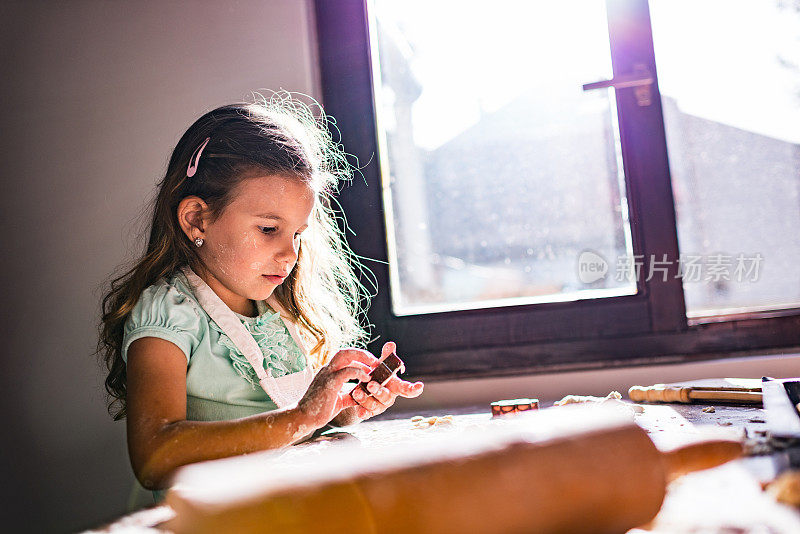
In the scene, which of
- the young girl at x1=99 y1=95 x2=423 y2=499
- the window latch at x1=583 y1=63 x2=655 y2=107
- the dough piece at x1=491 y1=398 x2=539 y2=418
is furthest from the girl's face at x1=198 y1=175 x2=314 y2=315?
the window latch at x1=583 y1=63 x2=655 y2=107

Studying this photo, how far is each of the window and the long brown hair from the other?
0.16 metres

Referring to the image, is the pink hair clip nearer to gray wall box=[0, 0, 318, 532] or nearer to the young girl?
the young girl

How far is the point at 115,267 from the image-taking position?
1.34m

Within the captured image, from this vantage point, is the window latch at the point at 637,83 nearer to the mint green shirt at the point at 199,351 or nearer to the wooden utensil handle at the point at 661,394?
the wooden utensil handle at the point at 661,394

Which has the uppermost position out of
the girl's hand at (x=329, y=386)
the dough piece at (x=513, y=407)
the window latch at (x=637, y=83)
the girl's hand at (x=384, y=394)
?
the window latch at (x=637, y=83)

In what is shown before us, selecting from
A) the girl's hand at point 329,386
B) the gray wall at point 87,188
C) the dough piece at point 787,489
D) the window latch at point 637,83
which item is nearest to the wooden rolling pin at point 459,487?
the dough piece at point 787,489

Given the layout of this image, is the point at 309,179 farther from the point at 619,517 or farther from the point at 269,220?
the point at 619,517

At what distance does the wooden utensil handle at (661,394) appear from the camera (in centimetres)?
96

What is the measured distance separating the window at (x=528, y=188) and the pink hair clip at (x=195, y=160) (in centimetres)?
44

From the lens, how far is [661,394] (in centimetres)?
100

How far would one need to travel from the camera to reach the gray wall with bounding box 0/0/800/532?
1274 mm

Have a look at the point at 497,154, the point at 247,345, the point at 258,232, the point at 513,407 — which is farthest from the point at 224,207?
the point at 497,154

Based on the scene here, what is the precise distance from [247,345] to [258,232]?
166 mm

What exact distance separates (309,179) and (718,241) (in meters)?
0.88
